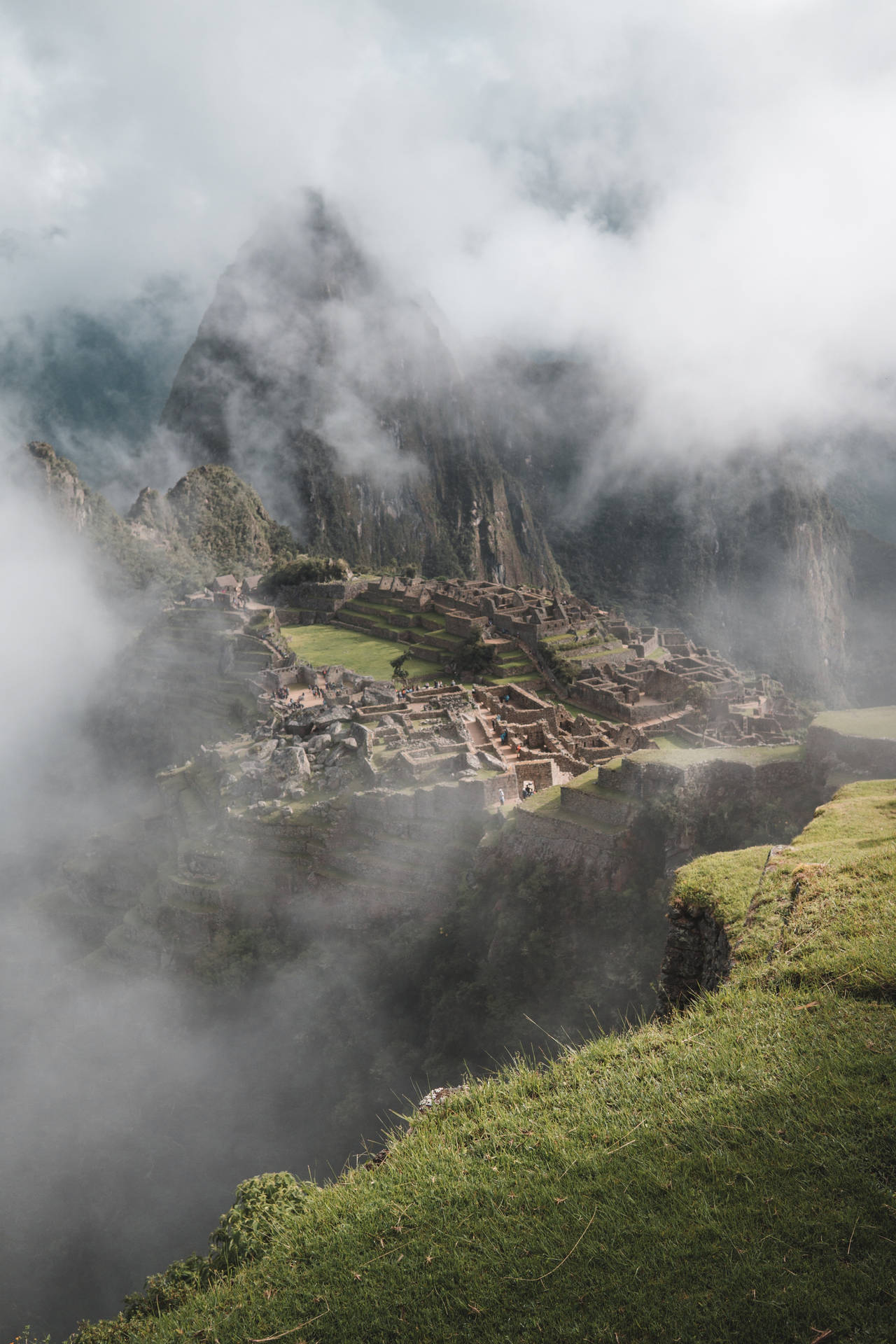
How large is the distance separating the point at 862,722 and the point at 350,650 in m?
34.2

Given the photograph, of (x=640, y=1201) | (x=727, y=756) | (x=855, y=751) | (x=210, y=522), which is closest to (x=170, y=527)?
(x=210, y=522)

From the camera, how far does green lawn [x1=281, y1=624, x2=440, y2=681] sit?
41.3 meters

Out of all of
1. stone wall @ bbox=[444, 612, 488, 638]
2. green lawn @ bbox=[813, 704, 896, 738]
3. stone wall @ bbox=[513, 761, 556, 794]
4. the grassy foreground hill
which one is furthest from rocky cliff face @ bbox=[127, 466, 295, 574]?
the grassy foreground hill

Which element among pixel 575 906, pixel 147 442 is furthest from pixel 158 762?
pixel 147 442

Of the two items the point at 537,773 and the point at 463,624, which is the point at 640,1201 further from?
the point at 463,624

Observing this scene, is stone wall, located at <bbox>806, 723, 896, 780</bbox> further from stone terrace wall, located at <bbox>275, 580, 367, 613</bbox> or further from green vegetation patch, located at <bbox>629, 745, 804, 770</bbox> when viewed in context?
stone terrace wall, located at <bbox>275, 580, 367, 613</bbox>

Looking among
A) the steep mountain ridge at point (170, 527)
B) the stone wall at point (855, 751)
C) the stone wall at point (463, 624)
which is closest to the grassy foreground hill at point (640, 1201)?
the stone wall at point (855, 751)

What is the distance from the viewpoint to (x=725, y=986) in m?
6.41

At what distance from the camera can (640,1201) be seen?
456 cm

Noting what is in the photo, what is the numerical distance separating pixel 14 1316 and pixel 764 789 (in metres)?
20.6

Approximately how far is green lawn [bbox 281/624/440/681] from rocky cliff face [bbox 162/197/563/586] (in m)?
73.3

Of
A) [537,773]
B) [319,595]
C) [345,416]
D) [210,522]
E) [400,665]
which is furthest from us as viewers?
[345,416]

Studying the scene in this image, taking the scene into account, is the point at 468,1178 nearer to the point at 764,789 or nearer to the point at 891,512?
the point at 764,789

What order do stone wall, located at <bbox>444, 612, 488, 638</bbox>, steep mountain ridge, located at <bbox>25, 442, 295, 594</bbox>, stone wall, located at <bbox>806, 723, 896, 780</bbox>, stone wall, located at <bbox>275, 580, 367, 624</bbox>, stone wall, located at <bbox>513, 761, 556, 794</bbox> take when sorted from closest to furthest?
stone wall, located at <bbox>806, 723, 896, 780</bbox>, stone wall, located at <bbox>513, 761, 556, 794</bbox>, stone wall, located at <bbox>444, 612, 488, 638</bbox>, stone wall, located at <bbox>275, 580, 367, 624</bbox>, steep mountain ridge, located at <bbox>25, 442, 295, 594</bbox>
